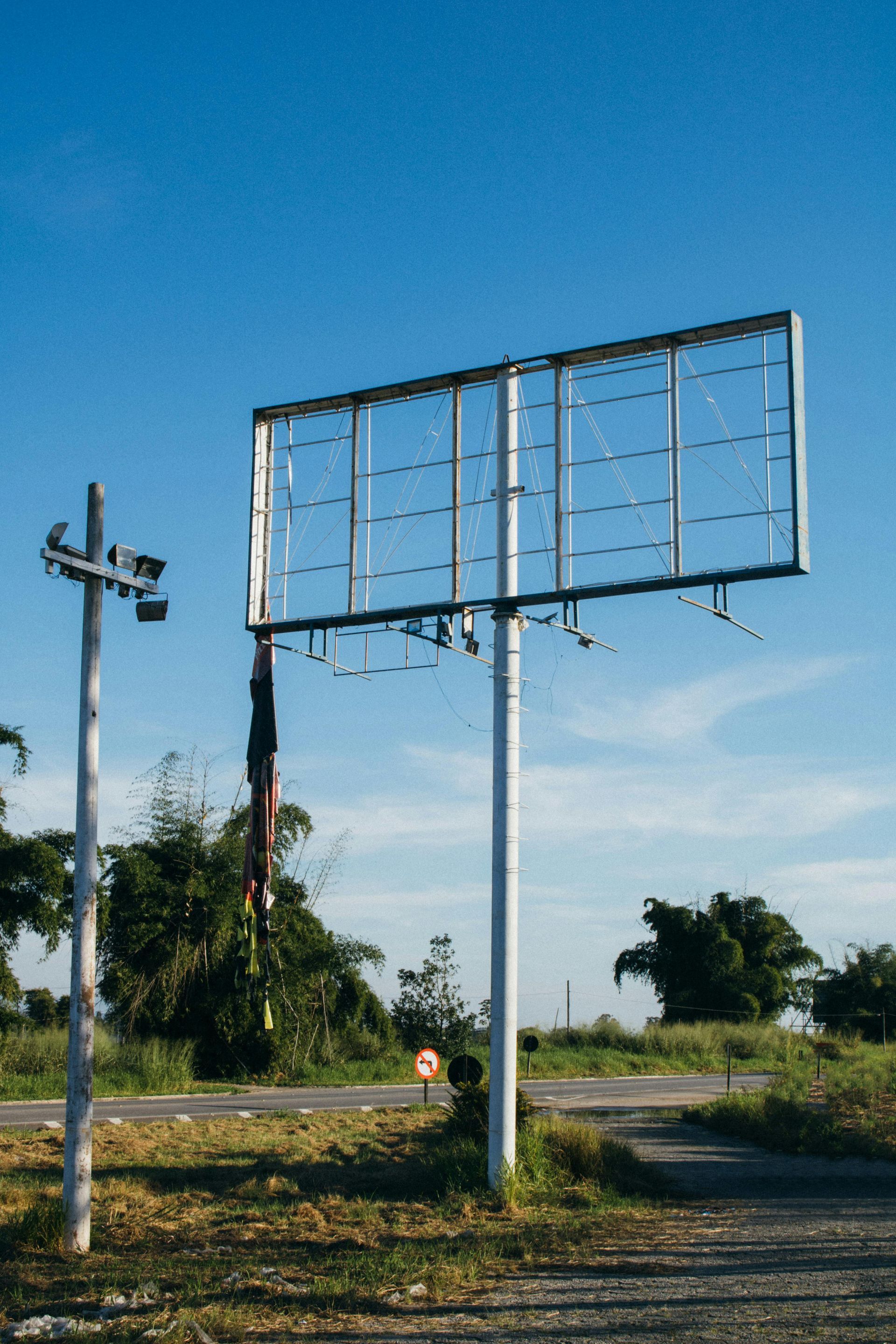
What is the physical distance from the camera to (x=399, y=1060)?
140 ft

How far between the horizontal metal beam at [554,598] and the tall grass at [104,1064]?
19.2m

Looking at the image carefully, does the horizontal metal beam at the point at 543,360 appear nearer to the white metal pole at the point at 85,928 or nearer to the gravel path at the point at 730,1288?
the white metal pole at the point at 85,928

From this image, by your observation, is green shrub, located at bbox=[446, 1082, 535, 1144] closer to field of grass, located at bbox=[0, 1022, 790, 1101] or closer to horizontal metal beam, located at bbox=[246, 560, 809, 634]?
horizontal metal beam, located at bbox=[246, 560, 809, 634]

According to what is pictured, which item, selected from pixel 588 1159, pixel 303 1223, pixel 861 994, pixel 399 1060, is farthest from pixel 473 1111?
pixel 861 994

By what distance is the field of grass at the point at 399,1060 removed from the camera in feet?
108

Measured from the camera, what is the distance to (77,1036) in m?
11.7

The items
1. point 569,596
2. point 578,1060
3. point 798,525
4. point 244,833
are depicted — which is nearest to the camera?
point 798,525

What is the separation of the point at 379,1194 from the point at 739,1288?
19.2 ft

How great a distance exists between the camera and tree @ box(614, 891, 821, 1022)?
55562 mm

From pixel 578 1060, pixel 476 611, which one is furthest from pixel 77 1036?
pixel 578 1060

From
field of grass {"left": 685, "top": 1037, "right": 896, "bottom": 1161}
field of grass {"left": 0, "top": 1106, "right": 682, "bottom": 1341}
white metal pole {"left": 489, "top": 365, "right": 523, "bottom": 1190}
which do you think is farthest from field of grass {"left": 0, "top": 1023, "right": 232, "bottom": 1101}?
white metal pole {"left": 489, "top": 365, "right": 523, "bottom": 1190}

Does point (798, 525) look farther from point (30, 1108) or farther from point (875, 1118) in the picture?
point (30, 1108)

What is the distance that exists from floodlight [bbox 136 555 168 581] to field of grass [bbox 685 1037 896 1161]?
13.0 m

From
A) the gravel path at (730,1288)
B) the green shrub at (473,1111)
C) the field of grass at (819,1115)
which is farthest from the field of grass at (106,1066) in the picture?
the gravel path at (730,1288)
